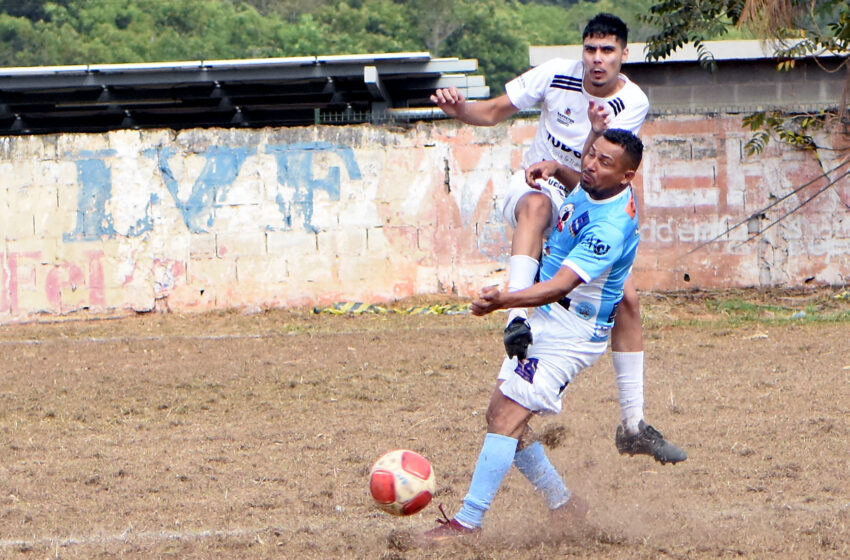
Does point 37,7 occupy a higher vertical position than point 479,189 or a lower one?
higher

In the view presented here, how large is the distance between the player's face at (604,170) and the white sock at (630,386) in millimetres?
1198

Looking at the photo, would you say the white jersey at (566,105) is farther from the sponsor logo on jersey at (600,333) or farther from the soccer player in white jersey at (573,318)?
the sponsor logo on jersey at (600,333)

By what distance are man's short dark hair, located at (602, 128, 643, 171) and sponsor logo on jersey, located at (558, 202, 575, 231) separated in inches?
14.1

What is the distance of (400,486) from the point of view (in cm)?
500

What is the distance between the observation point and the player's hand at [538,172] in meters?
5.48

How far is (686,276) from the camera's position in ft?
46.7

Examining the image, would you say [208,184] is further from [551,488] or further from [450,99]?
[551,488]

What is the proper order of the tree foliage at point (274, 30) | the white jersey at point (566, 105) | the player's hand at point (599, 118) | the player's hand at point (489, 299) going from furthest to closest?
the tree foliage at point (274, 30), the white jersey at point (566, 105), the player's hand at point (599, 118), the player's hand at point (489, 299)

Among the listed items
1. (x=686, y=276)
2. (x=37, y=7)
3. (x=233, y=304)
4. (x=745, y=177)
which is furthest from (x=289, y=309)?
(x=37, y=7)

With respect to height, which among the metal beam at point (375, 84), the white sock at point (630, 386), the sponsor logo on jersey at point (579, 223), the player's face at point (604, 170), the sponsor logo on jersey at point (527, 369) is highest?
the metal beam at point (375, 84)

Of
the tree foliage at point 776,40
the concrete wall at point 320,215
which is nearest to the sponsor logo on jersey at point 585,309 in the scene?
the tree foliage at point 776,40

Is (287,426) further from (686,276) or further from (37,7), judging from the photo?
(37,7)

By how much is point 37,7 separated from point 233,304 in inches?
2121

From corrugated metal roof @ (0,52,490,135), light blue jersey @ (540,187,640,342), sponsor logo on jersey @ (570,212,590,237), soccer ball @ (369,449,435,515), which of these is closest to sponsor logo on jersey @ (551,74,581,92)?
light blue jersey @ (540,187,640,342)
